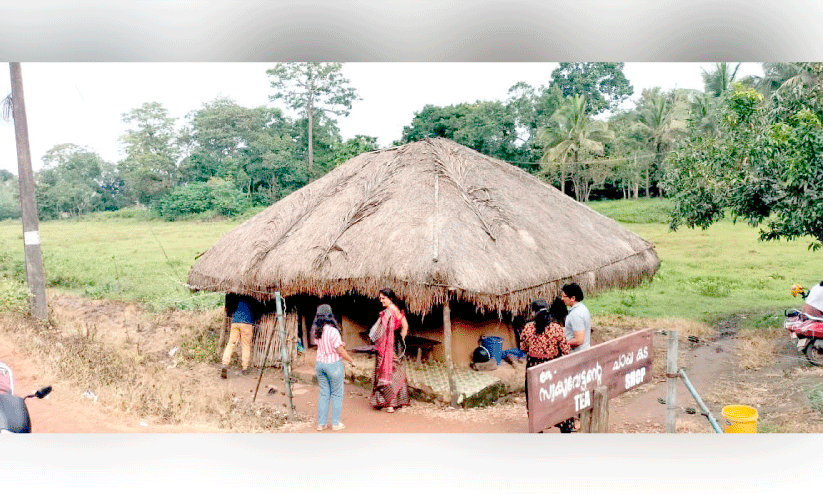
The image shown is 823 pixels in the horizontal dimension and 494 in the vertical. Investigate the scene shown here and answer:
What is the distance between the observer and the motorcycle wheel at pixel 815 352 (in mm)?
6957

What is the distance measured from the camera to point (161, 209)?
23.3ft

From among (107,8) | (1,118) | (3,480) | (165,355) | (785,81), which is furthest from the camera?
(165,355)

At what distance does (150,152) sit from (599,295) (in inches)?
212

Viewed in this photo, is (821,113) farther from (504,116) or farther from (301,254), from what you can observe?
(301,254)

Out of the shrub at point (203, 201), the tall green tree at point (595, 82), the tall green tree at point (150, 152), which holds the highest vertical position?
the tall green tree at point (595, 82)

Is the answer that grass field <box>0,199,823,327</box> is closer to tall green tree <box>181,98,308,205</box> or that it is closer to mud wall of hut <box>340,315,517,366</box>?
tall green tree <box>181,98,308,205</box>

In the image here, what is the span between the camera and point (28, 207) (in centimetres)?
644

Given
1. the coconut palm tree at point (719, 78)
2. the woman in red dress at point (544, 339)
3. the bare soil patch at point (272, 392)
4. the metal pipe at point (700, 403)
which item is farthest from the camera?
the coconut palm tree at point (719, 78)

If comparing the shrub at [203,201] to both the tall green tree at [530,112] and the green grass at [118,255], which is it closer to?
the green grass at [118,255]

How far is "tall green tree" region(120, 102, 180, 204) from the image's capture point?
6.35 m

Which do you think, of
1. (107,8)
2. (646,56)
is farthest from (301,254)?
(646,56)

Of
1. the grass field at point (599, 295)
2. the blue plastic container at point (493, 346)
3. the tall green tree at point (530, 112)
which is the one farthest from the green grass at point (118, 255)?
the tall green tree at point (530, 112)

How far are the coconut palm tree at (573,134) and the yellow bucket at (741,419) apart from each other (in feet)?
10.4

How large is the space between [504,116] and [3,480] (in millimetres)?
5589
